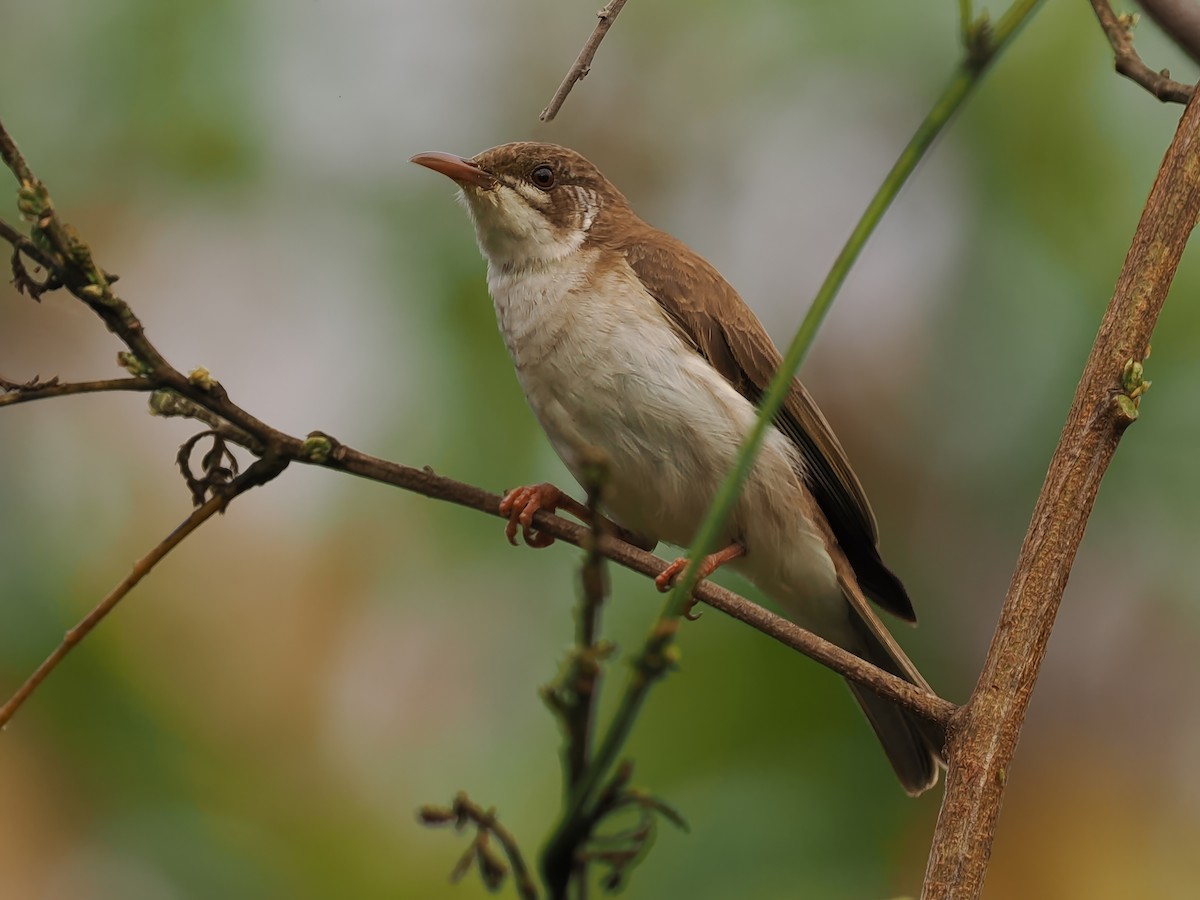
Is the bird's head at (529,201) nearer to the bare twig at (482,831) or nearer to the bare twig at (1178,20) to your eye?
the bare twig at (1178,20)

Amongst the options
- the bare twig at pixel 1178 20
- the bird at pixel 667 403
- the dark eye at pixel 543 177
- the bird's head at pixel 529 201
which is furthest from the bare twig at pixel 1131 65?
the dark eye at pixel 543 177

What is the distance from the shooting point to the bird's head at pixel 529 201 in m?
3.97

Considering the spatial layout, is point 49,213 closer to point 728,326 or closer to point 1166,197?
point 1166,197

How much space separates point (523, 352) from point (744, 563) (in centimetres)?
99

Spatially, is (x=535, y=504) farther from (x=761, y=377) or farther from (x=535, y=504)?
(x=761, y=377)

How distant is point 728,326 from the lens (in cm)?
381

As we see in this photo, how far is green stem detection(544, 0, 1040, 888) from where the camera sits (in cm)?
92

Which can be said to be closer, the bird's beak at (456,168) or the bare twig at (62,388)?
the bare twig at (62,388)

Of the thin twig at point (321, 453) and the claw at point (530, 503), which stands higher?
the claw at point (530, 503)

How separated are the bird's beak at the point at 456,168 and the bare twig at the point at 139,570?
218cm

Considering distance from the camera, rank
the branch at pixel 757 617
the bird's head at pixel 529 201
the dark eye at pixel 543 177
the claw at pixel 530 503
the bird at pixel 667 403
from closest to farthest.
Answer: the branch at pixel 757 617, the claw at pixel 530 503, the bird at pixel 667 403, the bird's head at pixel 529 201, the dark eye at pixel 543 177

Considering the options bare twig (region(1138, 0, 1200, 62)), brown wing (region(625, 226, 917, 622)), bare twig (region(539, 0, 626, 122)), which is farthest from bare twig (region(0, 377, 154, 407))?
brown wing (region(625, 226, 917, 622))

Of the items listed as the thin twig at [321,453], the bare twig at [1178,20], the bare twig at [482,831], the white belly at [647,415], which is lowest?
the bare twig at [482,831]

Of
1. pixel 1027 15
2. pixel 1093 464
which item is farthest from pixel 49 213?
pixel 1093 464
